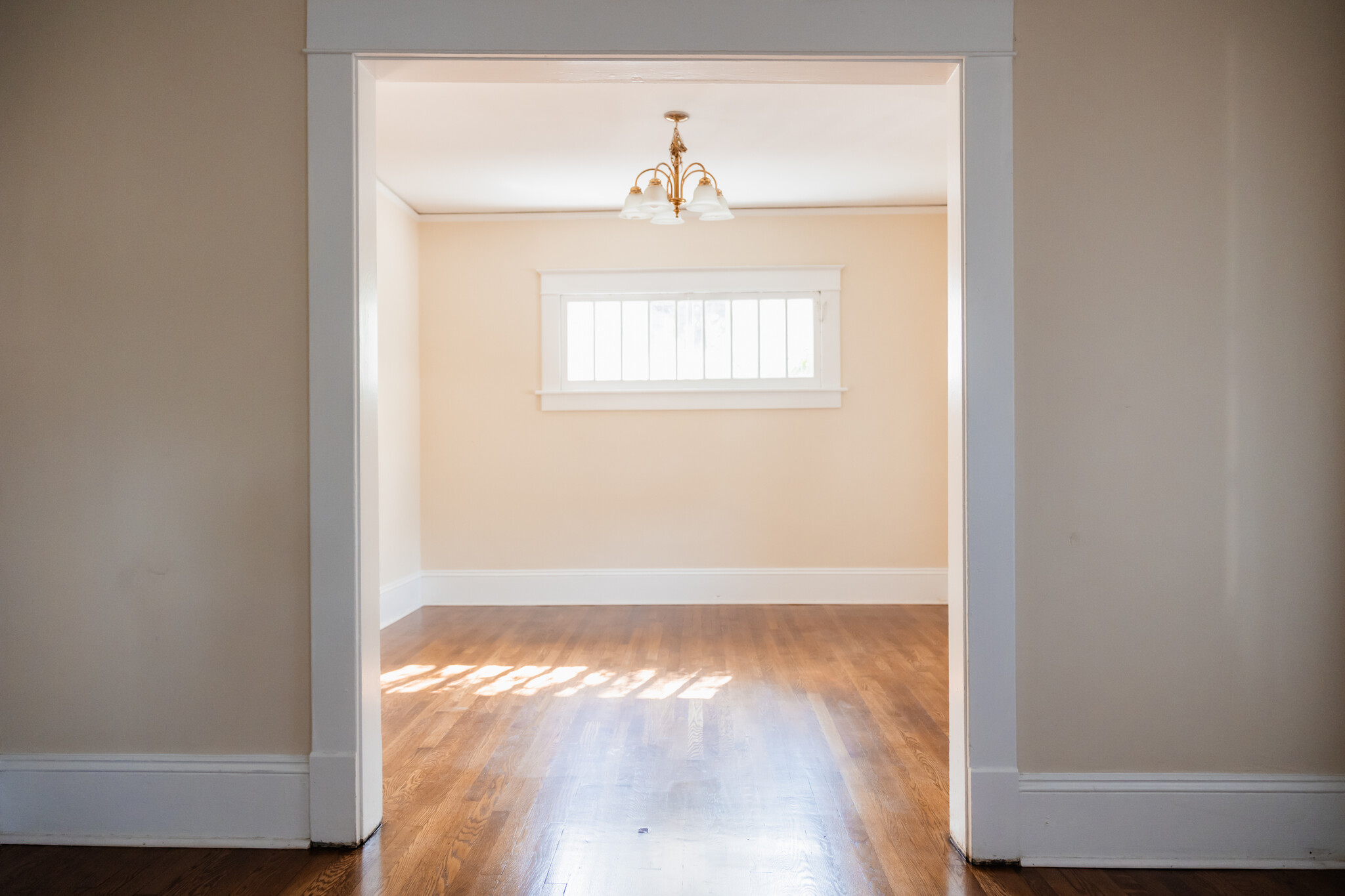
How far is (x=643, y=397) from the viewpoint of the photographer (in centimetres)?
548

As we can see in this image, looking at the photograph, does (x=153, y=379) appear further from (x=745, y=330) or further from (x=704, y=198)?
(x=745, y=330)

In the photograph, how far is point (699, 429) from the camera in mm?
5492

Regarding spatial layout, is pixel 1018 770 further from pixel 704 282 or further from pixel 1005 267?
pixel 704 282

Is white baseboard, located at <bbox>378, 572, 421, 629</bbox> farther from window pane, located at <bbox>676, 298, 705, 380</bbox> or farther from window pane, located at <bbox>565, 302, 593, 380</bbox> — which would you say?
window pane, located at <bbox>676, 298, 705, 380</bbox>

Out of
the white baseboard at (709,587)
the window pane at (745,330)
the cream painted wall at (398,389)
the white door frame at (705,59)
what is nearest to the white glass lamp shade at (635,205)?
the white door frame at (705,59)

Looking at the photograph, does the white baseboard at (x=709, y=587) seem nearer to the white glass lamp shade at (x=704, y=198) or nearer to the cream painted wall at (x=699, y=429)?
the cream painted wall at (x=699, y=429)

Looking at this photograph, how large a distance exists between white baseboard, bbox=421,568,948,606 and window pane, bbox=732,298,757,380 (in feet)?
4.32

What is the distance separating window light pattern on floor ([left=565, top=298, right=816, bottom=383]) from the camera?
549cm

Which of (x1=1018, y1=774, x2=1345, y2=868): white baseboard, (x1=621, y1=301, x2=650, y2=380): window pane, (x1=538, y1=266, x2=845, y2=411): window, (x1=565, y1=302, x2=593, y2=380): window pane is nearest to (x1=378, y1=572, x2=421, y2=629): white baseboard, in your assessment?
(x1=538, y1=266, x2=845, y2=411): window

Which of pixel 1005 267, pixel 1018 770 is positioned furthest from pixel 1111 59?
pixel 1018 770

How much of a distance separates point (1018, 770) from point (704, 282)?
12.8 feet

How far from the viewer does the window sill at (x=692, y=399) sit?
215 inches

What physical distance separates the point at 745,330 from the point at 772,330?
0.18 m

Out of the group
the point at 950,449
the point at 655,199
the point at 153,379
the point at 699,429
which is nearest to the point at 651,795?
the point at 950,449
